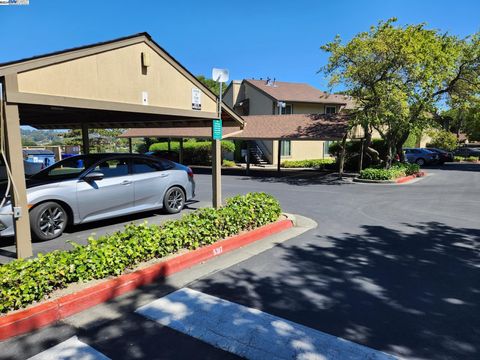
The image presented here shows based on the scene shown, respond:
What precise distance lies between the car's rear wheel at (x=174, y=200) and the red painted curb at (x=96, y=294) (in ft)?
9.91

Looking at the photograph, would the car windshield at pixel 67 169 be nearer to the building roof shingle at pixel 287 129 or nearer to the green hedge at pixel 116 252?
the green hedge at pixel 116 252

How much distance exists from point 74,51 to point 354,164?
20622mm

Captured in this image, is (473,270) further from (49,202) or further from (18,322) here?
(49,202)

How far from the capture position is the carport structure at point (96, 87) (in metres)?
4.36

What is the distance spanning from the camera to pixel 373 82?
1644 centimetres

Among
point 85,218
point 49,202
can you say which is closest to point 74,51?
point 49,202

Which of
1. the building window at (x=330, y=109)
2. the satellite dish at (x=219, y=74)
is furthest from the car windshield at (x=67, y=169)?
the building window at (x=330, y=109)

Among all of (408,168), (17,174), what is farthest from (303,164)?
(17,174)

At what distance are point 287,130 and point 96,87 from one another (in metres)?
16.2

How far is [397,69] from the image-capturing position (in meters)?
16.2

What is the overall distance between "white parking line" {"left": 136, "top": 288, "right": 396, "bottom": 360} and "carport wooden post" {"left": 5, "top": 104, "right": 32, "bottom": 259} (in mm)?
2027

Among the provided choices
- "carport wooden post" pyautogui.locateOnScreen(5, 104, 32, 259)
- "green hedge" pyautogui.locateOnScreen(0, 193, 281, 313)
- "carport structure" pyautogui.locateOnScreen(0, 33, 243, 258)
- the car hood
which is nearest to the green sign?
"carport structure" pyautogui.locateOnScreen(0, 33, 243, 258)

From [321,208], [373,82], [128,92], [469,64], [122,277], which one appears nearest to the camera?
[122,277]

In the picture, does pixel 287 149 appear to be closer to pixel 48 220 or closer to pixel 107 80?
pixel 48 220
